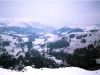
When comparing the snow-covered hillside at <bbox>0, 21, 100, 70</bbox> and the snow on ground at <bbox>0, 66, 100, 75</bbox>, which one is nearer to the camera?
the snow on ground at <bbox>0, 66, 100, 75</bbox>

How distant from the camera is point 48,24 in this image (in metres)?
4.94

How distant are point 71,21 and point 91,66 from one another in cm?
138

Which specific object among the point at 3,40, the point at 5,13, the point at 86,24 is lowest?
the point at 3,40

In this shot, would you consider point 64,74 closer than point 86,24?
Yes

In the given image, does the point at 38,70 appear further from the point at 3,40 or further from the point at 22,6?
the point at 22,6

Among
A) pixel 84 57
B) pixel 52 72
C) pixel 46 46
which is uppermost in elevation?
pixel 46 46

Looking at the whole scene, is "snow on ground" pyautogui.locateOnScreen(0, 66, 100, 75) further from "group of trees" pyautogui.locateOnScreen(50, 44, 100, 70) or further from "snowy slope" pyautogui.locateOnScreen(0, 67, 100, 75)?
"group of trees" pyautogui.locateOnScreen(50, 44, 100, 70)

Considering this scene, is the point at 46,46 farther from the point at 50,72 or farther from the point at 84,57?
the point at 84,57

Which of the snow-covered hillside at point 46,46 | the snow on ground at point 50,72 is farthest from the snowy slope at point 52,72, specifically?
the snow-covered hillside at point 46,46

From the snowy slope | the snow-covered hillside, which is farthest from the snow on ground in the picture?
the snow-covered hillside

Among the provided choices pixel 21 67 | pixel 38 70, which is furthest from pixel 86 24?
pixel 21 67

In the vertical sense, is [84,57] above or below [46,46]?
below

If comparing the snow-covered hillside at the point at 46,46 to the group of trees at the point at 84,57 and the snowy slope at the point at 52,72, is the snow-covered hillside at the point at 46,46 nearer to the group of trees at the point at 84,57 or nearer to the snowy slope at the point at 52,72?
the group of trees at the point at 84,57

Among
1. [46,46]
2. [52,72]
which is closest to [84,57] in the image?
[52,72]
